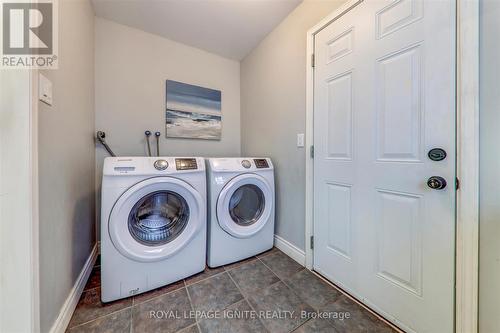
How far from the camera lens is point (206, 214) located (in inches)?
55.4

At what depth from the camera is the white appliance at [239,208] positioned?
143cm

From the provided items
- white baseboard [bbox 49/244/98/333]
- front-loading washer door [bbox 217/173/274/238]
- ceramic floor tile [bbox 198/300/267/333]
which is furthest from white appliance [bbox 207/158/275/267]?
white baseboard [bbox 49/244/98/333]

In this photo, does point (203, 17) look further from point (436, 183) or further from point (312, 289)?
point (312, 289)

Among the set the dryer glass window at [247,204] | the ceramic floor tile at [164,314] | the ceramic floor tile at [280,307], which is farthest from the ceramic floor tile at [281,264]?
the ceramic floor tile at [164,314]

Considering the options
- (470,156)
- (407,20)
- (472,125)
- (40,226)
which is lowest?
(40,226)

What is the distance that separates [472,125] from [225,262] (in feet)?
5.36

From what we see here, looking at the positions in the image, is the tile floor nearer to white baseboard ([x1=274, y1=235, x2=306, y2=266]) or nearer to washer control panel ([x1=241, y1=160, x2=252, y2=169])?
white baseboard ([x1=274, y1=235, x2=306, y2=266])

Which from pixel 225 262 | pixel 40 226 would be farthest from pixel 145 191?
pixel 225 262

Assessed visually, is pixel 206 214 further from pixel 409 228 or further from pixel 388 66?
pixel 388 66

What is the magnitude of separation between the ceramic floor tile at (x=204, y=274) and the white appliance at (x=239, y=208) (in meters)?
0.04

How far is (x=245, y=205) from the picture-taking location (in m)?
1.69

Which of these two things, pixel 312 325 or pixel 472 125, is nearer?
pixel 472 125

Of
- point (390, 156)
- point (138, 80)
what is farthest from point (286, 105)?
point (138, 80)

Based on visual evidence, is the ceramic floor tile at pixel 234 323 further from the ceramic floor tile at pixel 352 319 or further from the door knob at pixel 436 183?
the door knob at pixel 436 183
